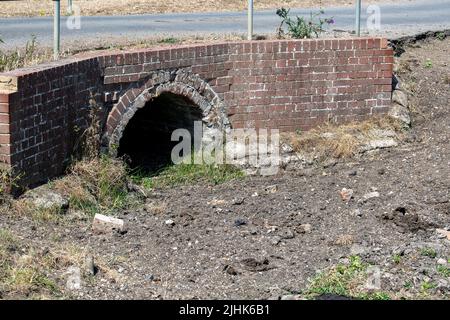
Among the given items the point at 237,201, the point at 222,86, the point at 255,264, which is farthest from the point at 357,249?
the point at 222,86

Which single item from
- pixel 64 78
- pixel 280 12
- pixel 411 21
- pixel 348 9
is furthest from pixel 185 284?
pixel 348 9

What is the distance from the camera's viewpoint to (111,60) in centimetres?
1073

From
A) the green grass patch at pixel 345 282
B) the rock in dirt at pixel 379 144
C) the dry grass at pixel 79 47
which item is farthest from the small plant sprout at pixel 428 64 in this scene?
the green grass patch at pixel 345 282

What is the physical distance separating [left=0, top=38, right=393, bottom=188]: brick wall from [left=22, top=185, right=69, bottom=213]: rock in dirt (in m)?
0.14

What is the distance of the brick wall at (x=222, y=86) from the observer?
31.5 feet

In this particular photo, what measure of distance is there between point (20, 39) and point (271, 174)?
378 centimetres

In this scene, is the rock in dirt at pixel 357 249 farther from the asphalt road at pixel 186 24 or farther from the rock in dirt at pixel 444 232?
the asphalt road at pixel 186 24

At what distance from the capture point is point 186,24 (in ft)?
51.1

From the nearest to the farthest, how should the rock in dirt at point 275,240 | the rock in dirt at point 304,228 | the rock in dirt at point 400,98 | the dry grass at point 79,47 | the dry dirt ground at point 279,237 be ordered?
1. the dry dirt ground at point 279,237
2. the rock in dirt at point 275,240
3. the rock in dirt at point 304,228
4. the dry grass at point 79,47
5. the rock in dirt at point 400,98

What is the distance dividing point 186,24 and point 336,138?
415 centimetres

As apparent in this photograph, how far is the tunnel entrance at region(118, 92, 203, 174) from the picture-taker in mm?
11906

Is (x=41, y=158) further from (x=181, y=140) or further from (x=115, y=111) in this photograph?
(x=181, y=140)

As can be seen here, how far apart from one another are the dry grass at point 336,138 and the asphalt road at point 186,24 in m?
2.37

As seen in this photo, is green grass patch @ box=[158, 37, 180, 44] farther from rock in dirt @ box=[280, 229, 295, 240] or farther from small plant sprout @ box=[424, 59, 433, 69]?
rock in dirt @ box=[280, 229, 295, 240]
